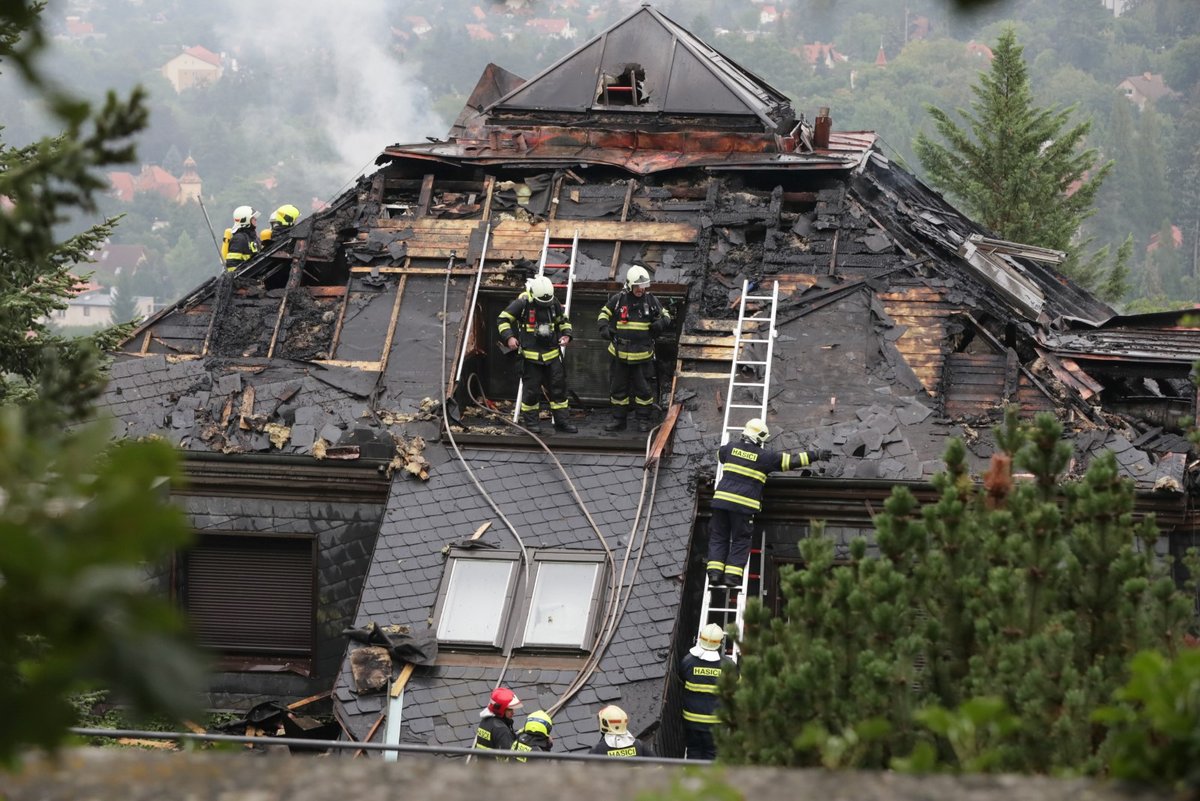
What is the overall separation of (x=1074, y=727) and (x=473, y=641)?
7.21 meters

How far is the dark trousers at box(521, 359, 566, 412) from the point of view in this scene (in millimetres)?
15070

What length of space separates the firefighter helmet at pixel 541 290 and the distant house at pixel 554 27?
142 m

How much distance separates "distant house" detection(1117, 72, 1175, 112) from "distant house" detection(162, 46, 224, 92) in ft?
276

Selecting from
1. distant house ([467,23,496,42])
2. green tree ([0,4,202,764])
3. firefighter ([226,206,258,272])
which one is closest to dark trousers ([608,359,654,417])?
firefighter ([226,206,258,272])

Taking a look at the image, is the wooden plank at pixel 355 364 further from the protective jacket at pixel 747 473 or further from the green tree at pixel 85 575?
the green tree at pixel 85 575

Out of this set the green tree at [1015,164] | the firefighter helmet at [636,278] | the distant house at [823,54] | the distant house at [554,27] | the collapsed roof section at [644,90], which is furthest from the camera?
the distant house at [554,27]

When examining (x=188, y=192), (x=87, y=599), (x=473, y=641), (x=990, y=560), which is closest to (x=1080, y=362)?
(x=473, y=641)

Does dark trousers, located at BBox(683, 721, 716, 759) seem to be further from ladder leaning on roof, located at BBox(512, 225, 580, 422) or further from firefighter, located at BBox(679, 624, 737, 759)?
ladder leaning on roof, located at BBox(512, 225, 580, 422)

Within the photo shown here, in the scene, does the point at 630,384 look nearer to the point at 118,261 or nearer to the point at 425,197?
the point at 425,197

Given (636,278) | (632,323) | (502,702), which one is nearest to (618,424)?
(632,323)

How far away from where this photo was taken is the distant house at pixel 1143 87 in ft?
409

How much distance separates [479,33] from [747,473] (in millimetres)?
148633

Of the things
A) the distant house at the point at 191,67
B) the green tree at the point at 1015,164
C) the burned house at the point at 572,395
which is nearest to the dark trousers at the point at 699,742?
the burned house at the point at 572,395

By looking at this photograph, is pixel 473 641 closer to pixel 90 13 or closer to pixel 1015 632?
pixel 1015 632
